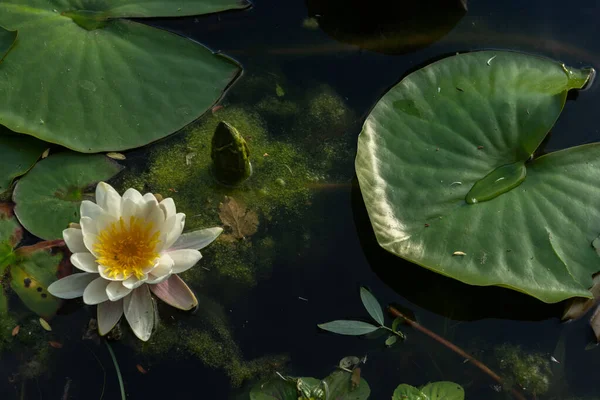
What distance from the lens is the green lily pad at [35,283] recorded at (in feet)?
7.92

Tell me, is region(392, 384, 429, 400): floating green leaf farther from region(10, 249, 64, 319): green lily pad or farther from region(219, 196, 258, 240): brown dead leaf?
region(10, 249, 64, 319): green lily pad

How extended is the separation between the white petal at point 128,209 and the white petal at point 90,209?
80 millimetres

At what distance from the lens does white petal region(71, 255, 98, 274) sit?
7.22 feet

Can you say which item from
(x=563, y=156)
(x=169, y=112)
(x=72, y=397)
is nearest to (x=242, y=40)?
(x=169, y=112)

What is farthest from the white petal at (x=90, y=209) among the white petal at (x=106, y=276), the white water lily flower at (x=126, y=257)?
the white petal at (x=106, y=276)

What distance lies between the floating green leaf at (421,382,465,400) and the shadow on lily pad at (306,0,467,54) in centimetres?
175

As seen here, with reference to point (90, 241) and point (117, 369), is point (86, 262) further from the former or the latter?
point (117, 369)

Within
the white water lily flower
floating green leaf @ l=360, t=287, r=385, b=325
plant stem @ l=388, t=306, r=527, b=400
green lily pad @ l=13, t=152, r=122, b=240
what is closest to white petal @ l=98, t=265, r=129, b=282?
the white water lily flower

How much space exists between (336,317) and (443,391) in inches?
20.7

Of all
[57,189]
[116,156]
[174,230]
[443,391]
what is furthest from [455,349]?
[57,189]

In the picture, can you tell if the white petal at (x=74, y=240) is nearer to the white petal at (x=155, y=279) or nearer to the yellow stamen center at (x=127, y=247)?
the yellow stamen center at (x=127, y=247)

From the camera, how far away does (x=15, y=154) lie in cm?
260

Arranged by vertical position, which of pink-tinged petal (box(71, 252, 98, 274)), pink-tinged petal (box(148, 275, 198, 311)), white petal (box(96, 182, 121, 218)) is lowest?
pink-tinged petal (box(148, 275, 198, 311))

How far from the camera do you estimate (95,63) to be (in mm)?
2705
